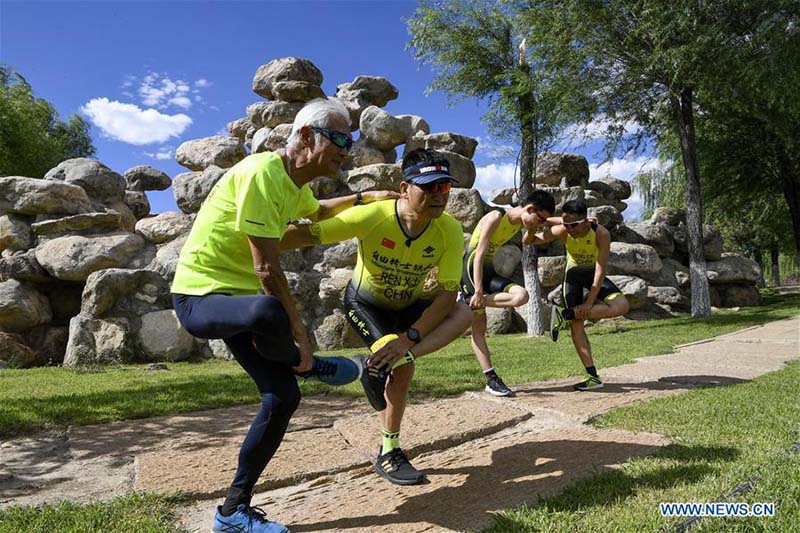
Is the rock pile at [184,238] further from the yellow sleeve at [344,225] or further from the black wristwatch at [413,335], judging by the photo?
the black wristwatch at [413,335]

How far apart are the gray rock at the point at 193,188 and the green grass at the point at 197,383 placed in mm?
6281

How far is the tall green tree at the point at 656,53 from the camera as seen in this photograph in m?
13.2

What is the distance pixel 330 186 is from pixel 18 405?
12.8m

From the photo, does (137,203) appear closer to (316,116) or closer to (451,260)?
(451,260)

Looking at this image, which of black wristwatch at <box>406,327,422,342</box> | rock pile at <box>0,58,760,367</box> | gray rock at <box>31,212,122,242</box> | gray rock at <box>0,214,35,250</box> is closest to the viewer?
black wristwatch at <box>406,327,422,342</box>

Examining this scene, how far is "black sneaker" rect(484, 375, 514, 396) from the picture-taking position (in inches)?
212

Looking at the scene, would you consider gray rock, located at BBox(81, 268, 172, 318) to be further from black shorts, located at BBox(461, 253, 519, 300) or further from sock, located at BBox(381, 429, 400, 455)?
sock, located at BBox(381, 429, 400, 455)

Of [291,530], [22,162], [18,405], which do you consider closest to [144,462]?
[291,530]

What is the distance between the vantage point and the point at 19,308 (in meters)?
12.4

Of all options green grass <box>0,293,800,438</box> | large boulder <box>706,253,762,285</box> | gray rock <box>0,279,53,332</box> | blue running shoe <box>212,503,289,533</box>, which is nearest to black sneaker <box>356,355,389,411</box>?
blue running shoe <box>212,503,289,533</box>

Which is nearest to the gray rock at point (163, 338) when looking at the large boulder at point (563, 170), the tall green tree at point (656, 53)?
the tall green tree at point (656, 53)

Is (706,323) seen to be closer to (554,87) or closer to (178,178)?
(554,87)

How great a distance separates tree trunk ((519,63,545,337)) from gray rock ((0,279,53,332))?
12.2 metres

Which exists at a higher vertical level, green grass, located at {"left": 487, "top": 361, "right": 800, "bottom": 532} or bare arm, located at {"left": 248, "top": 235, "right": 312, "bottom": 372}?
bare arm, located at {"left": 248, "top": 235, "right": 312, "bottom": 372}
